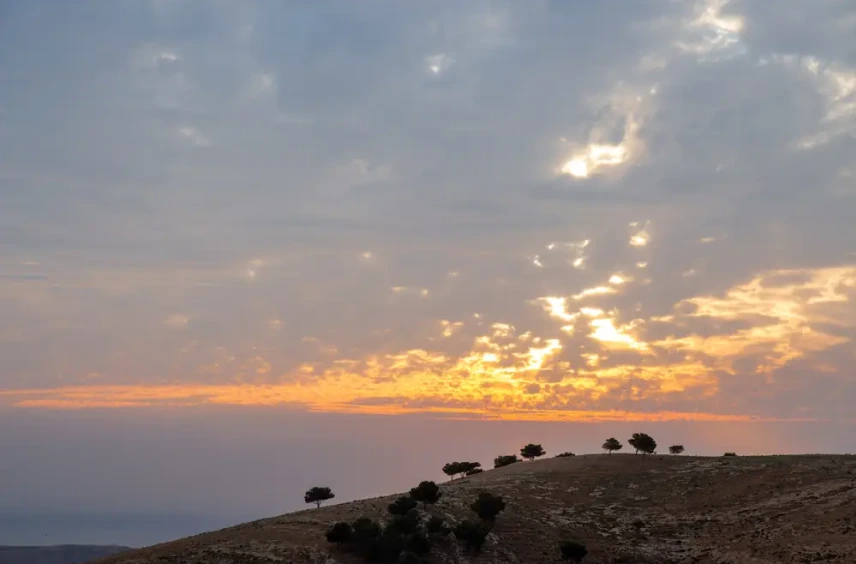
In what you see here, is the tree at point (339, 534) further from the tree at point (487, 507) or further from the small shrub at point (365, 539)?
the tree at point (487, 507)

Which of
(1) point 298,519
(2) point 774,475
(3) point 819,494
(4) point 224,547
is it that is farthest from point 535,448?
(4) point 224,547

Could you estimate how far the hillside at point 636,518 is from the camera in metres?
57.1

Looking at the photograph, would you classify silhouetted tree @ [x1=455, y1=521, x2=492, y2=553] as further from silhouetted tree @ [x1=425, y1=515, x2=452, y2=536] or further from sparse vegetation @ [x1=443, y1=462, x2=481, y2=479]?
sparse vegetation @ [x1=443, y1=462, x2=481, y2=479]

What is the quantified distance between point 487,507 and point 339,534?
1718cm

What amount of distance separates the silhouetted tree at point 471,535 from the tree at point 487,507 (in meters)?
4.36

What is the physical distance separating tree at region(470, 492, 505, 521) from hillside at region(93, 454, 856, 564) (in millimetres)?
1259

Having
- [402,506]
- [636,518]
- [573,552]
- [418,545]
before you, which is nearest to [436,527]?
[418,545]

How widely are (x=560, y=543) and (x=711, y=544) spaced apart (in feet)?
46.2

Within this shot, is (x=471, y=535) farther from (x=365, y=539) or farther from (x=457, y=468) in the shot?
(x=457, y=468)

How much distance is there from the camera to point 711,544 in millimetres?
63781

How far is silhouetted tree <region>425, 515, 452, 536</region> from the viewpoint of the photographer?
63.2 metres

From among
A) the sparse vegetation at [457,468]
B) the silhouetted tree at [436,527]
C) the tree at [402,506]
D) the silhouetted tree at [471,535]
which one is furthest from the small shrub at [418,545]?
the sparse vegetation at [457,468]

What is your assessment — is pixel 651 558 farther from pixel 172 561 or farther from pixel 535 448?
pixel 535 448

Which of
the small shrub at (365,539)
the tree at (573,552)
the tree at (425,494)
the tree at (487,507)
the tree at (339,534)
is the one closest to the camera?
the small shrub at (365,539)
